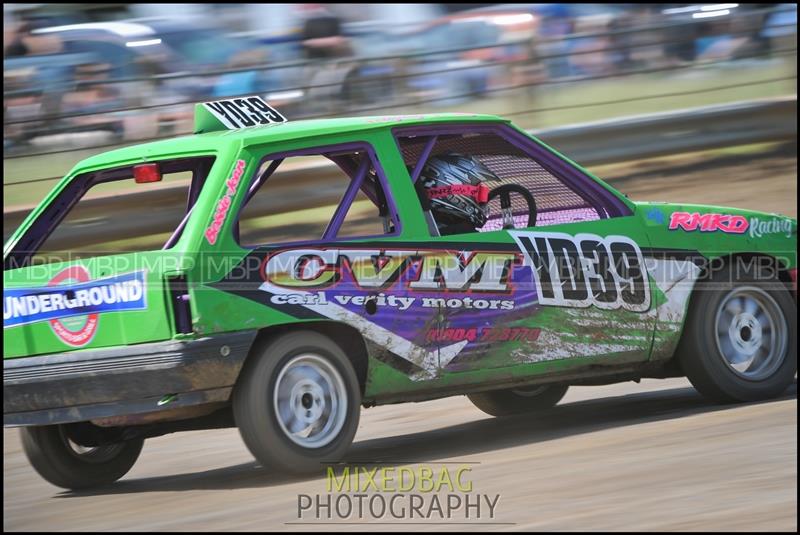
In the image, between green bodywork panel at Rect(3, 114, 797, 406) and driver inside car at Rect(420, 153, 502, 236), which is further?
driver inside car at Rect(420, 153, 502, 236)

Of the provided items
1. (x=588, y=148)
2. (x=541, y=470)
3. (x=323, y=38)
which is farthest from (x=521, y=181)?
(x=588, y=148)

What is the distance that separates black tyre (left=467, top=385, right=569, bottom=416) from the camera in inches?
298

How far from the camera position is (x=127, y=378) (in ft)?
17.6

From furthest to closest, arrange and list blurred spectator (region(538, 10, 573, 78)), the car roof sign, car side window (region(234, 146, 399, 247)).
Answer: blurred spectator (region(538, 10, 573, 78))
car side window (region(234, 146, 399, 247))
the car roof sign

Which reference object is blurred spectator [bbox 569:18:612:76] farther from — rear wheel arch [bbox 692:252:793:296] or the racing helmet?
the racing helmet

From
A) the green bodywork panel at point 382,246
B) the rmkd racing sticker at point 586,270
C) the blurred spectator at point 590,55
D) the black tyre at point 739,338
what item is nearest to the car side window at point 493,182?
the green bodywork panel at point 382,246

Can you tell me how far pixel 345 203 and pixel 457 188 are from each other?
844mm

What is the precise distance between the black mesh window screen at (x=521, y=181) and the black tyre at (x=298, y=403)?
4.90ft

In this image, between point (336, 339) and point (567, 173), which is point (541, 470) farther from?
point (567, 173)

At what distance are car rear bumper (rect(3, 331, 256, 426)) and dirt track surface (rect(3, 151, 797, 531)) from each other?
43 cm

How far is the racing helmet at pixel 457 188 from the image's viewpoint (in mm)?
6473

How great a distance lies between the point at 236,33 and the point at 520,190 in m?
5.86

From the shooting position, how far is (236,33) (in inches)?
472

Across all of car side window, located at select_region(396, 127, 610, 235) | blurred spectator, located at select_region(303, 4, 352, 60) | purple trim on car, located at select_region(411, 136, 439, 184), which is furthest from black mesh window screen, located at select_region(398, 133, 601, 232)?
blurred spectator, located at select_region(303, 4, 352, 60)
